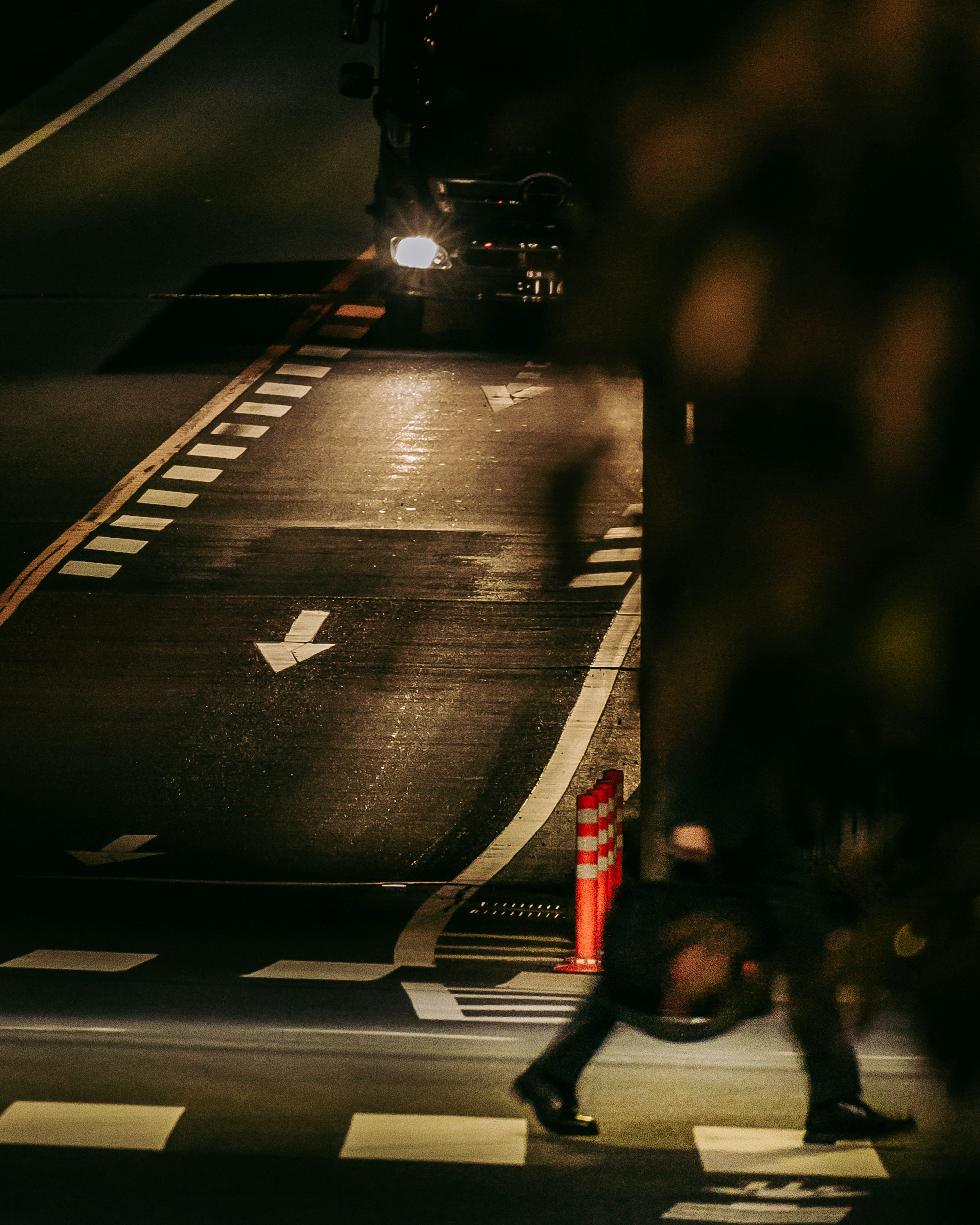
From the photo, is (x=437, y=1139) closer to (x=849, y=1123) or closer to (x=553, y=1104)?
(x=553, y=1104)

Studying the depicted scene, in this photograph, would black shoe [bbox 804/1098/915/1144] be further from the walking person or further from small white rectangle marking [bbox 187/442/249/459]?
small white rectangle marking [bbox 187/442/249/459]

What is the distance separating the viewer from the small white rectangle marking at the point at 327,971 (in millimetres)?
8508

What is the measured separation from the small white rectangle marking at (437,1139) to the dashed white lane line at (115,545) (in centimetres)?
993

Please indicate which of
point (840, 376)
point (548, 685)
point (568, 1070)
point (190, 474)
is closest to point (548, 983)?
point (568, 1070)

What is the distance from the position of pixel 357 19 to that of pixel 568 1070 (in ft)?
46.5

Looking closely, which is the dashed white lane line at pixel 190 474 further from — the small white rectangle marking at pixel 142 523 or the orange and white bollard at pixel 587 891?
the orange and white bollard at pixel 587 891

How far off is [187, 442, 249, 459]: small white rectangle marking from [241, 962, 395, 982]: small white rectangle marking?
9.79 meters

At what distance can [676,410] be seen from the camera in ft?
15.2

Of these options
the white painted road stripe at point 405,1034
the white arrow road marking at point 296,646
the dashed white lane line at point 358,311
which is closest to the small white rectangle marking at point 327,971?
the white painted road stripe at point 405,1034

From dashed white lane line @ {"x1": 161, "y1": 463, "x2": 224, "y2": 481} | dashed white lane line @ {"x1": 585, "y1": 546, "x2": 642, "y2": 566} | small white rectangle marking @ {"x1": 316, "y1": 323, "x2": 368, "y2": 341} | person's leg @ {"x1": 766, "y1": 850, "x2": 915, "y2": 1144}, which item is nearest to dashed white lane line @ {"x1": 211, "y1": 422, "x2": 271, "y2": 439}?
dashed white lane line @ {"x1": 585, "y1": 546, "x2": 642, "y2": 566}

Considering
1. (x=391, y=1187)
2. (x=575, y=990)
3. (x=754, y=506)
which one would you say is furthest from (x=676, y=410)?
(x=575, y=990)

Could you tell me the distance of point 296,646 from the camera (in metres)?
14.0

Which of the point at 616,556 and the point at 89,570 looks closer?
the point at 616,556

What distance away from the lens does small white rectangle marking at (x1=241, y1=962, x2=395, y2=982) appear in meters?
8.51
